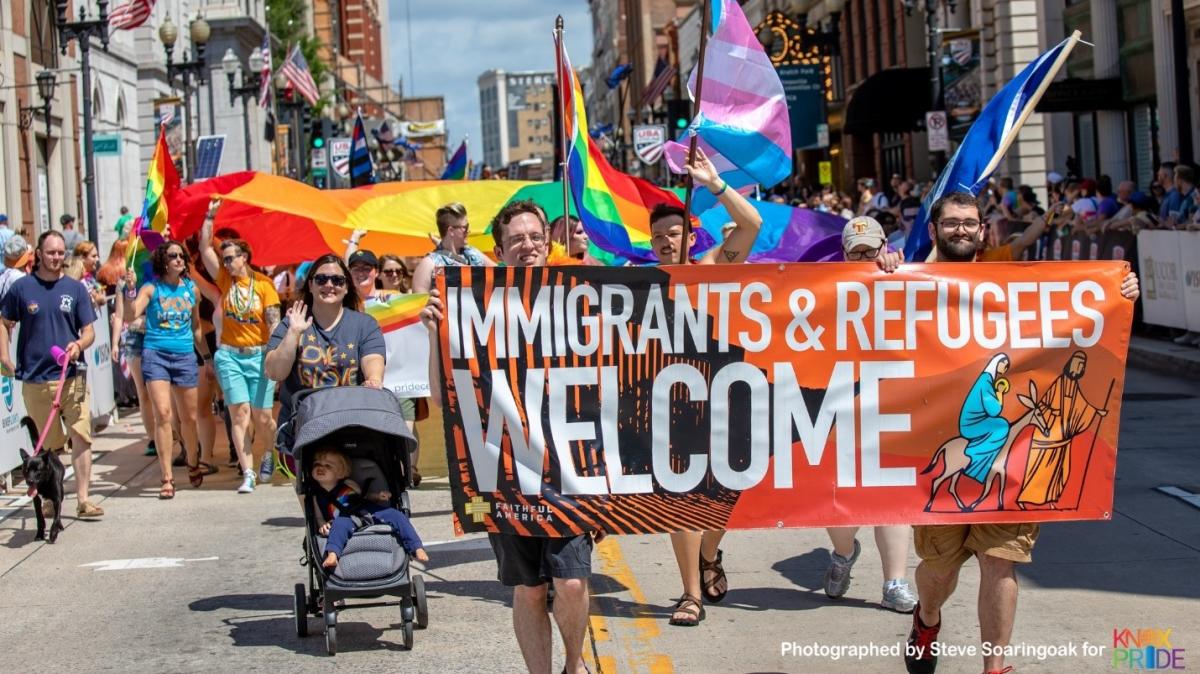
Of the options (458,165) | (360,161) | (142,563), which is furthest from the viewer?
(360,161)

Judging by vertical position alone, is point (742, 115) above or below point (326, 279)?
above

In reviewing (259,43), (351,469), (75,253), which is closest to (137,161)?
(259,43)

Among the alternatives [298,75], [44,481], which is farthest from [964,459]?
[298,75]

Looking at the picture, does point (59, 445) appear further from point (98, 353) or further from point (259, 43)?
point (259, 43)

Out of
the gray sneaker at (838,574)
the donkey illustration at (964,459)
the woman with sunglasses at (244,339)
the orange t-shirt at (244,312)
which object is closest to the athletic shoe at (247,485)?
the woman with sunglasses at (244,339)

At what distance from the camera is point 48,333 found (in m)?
10.9

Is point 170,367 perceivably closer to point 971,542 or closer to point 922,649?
point 922,649

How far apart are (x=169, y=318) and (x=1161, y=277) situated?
11.7m

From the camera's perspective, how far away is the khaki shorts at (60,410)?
35.7 feet

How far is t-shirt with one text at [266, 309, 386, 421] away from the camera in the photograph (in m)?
7.93

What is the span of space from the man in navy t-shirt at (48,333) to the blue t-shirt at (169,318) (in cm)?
117

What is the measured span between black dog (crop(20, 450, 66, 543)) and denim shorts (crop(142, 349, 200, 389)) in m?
1.61

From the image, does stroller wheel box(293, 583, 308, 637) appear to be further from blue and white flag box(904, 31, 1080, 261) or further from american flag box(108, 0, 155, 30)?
american flag box(108, 0, 155, 30)

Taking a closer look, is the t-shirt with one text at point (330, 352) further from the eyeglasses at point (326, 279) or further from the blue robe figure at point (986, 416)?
the blue robe figure at point (986, 416)
